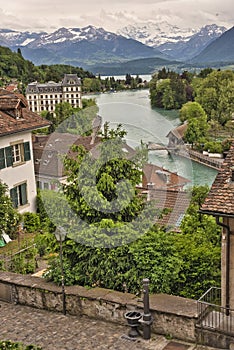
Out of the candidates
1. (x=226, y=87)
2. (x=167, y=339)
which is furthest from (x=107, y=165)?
(x=226, y=87)

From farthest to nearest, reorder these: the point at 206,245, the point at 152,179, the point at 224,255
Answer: the point at 152,179, the point at 206,245, the point at 224,255

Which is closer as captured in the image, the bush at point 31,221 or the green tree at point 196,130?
the bush at point 31,221

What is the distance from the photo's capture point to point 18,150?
25.8 metres

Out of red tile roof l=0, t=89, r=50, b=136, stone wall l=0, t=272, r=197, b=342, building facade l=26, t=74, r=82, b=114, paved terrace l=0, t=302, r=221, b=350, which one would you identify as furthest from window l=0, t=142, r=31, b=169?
building facade l=26, t=74, r=82, b=114

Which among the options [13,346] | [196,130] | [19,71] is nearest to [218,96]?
[196,130]

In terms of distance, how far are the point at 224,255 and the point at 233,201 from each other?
126 cm

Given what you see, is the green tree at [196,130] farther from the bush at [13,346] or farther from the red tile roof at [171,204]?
the bush at [13,346]

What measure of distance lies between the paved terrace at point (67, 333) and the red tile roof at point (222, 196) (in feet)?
8.91

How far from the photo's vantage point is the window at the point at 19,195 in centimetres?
2570

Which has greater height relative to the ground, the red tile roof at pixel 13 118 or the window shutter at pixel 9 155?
the red tile roof at pixel 13 118

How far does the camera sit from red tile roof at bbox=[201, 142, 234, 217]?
34.6 feet

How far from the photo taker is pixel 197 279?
1269 centimetres

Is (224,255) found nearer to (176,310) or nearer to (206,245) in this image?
(176,310)

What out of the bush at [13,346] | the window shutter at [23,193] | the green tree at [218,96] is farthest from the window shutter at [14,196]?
the green tree at [218,96]
